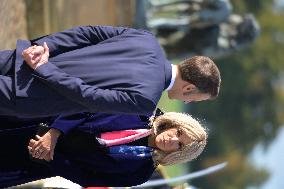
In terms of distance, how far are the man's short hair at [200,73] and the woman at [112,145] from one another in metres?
0.27

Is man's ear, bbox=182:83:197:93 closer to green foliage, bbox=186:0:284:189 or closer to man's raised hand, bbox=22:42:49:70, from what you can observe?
man's raised hand, bbox=22:42:49:70

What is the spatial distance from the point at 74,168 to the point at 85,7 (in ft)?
12.2

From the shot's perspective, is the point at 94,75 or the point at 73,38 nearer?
the point at 94,75

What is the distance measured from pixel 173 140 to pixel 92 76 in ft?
1.97

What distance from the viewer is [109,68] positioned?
307 cm

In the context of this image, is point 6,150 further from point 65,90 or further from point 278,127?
point 278,127

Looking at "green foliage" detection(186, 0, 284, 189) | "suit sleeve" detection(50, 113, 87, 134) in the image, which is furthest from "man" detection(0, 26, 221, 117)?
"green foliage" detection(186, 0, 284, 189)

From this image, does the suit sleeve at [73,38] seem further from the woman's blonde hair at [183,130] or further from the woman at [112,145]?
the woman's blonde hair at [183,130]

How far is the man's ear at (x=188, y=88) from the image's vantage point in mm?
3199

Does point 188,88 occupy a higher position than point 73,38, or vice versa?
point 73,38

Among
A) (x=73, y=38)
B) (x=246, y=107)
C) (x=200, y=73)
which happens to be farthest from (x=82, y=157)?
(x=246, y=107)

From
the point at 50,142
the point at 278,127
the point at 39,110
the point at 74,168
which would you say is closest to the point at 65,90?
the point at 39,110

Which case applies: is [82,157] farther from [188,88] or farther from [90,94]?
[188,88]

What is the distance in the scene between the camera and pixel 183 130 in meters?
3.31
